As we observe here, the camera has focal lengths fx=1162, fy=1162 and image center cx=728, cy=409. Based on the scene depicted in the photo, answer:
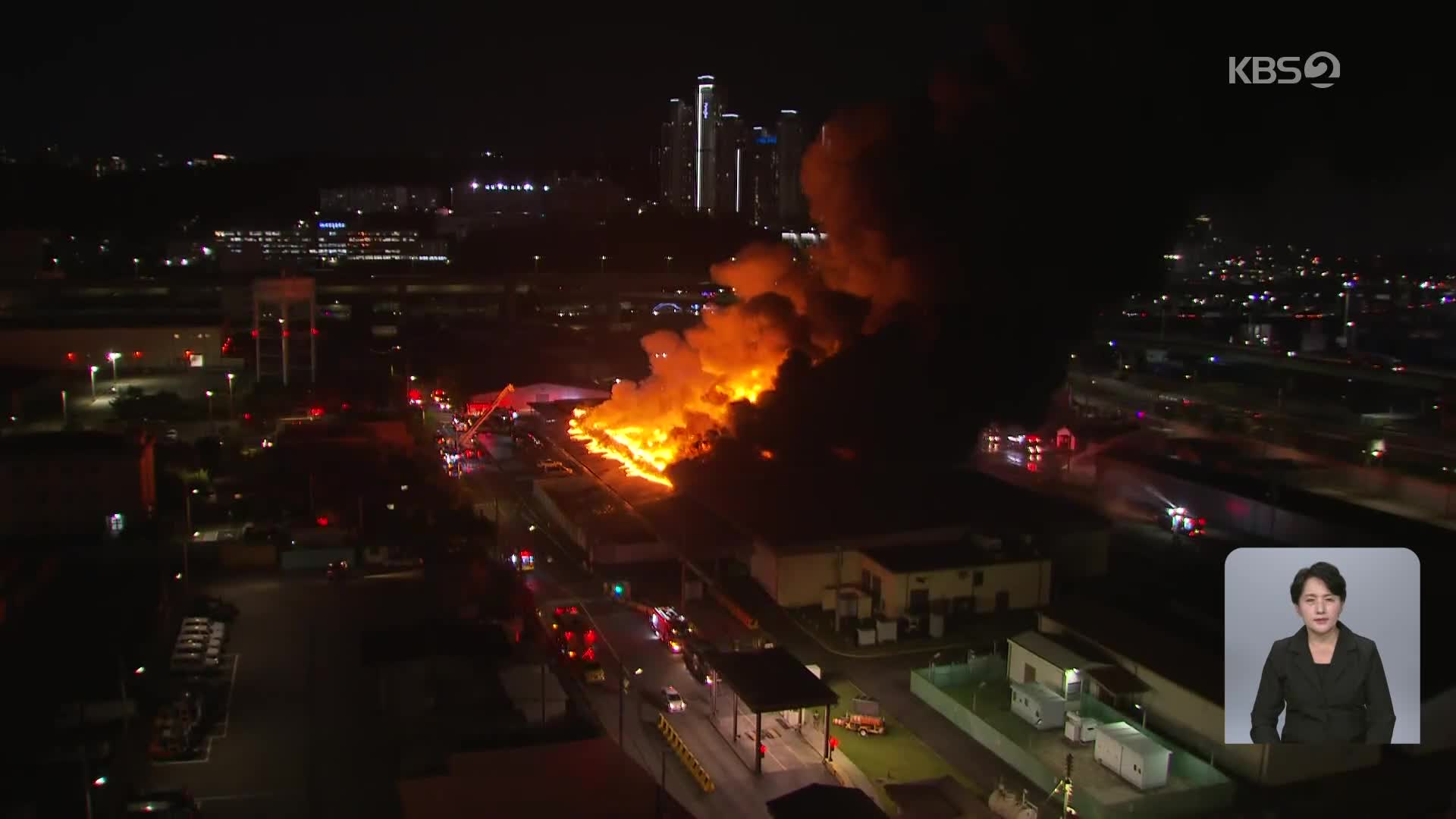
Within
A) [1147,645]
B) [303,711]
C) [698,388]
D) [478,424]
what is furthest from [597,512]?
[478,424]

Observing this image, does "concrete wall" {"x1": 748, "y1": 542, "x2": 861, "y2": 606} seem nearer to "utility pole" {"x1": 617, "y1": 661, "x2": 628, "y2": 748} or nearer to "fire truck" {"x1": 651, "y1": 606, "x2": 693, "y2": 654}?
"fire truck" {"x1": 651, "y1": 606, "x2": 693, "y2": 654}

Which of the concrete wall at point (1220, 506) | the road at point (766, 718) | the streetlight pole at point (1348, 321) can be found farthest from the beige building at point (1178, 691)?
the streetlight pole at point (1348, 321)

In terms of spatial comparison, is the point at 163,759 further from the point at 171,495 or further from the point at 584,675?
the point at 171,495

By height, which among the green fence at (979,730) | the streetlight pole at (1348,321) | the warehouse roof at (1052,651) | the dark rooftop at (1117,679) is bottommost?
the green fence at (979,730)

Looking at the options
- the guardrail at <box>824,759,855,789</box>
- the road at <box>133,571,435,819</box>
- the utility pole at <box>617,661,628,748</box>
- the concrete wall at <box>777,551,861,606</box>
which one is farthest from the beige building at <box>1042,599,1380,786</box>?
the road at <box>133,571,435,819</box>

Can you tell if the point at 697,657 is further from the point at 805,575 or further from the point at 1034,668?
the point at 1034,668

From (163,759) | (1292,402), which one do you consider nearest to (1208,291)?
(1292,402)

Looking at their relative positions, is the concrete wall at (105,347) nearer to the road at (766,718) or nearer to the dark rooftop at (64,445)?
the dark rooftop at (64,445)
